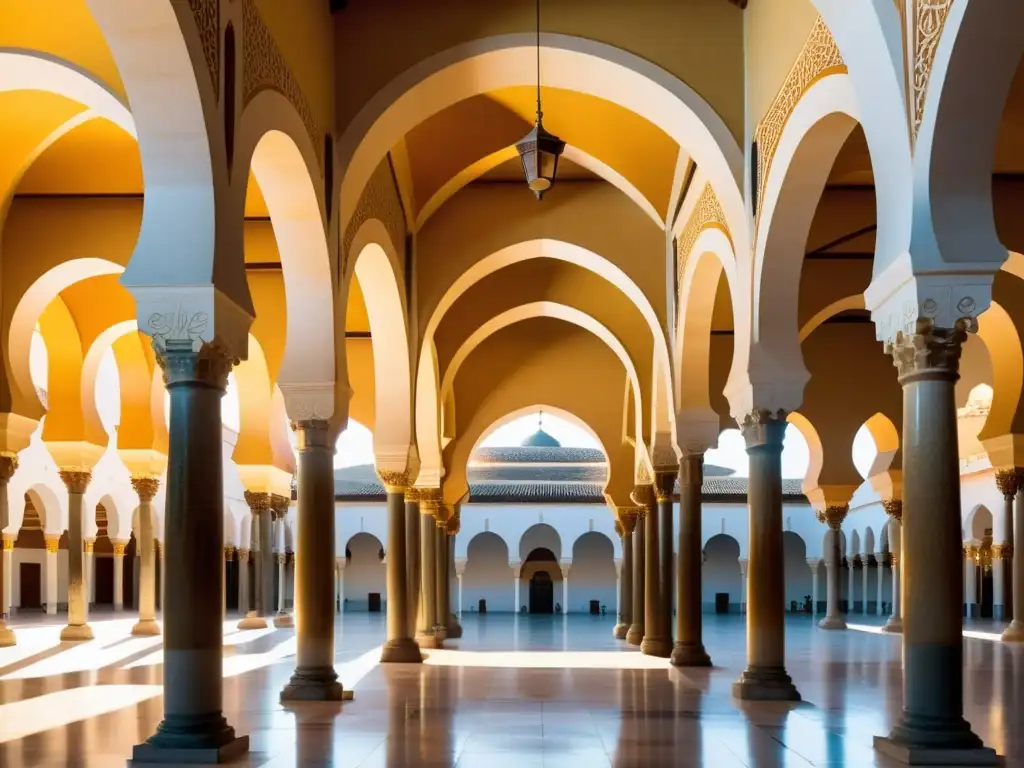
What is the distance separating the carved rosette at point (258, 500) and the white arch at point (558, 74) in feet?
36.0

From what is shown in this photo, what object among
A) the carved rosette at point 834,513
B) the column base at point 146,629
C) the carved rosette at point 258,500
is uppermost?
the carved rosette at point 258,500

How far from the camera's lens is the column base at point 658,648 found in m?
16.2

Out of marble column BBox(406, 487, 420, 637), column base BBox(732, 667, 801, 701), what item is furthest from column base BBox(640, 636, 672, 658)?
column base BBox(732, 667, 801, 701)

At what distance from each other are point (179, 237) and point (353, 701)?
494 centimetres

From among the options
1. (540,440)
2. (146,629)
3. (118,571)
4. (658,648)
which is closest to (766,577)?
(658,648)

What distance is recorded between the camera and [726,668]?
45.3 ft

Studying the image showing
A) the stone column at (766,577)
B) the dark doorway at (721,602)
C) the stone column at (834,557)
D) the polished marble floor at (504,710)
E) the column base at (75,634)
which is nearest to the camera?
the polished marble floor at (504,710)

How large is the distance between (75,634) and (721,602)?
90.0ft


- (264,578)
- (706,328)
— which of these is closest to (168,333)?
(706,328)

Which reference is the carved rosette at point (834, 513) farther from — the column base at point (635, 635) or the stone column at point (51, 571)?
the stone column at point (51, 571)

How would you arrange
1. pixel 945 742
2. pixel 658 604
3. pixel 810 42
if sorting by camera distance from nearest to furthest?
pixel 945 742 < pixel 810 42 < pixel 658 604

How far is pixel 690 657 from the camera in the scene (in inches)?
557

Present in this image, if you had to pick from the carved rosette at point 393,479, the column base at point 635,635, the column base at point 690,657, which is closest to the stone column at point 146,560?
the carved rosette at point 393,479

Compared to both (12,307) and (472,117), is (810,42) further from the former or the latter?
(12,307)
